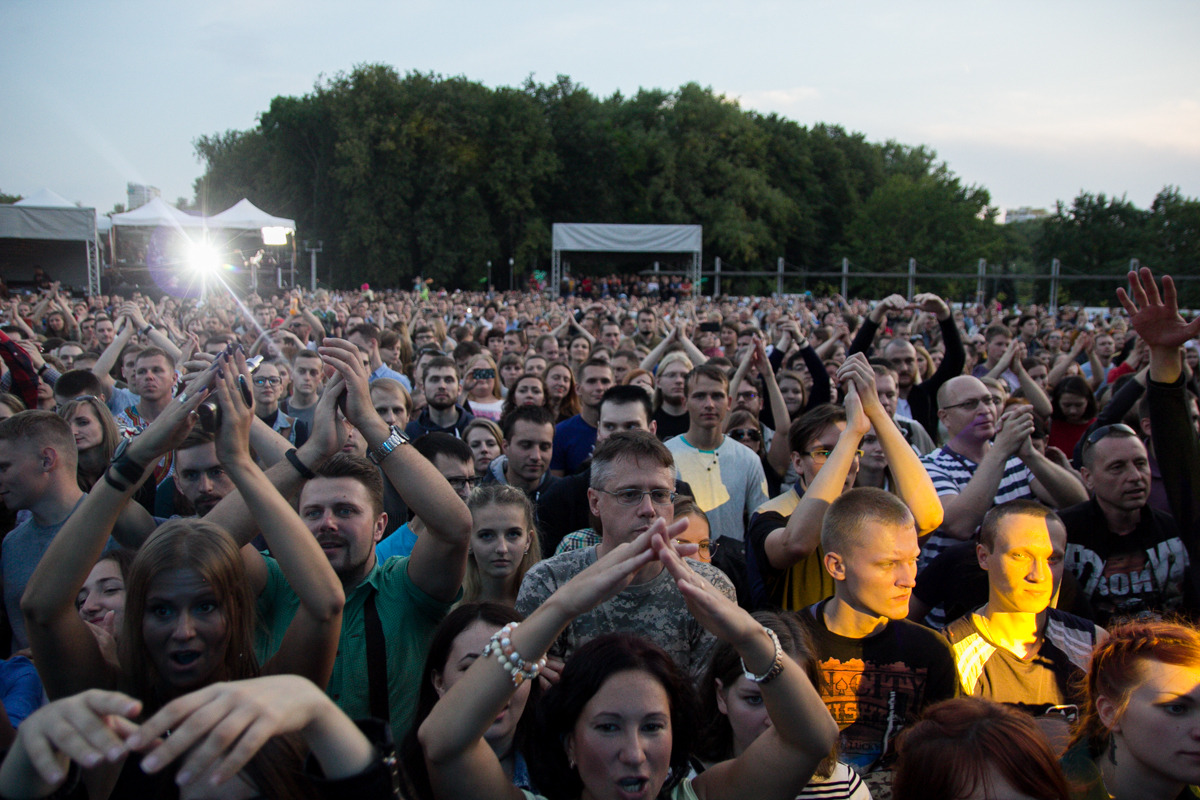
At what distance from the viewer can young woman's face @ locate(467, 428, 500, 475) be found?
5.03 meters

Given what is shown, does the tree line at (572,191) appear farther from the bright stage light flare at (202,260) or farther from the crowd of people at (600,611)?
the crowd of people at (600,611)

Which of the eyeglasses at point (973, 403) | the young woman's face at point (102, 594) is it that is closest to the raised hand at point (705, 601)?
the young woman's face at point (102, 594)

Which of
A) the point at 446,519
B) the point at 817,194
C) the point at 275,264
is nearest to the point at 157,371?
the point at 446,519

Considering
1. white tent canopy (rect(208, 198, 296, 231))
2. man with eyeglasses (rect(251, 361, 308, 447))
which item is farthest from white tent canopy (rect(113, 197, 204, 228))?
man with eyeglasses (rect(251, 361, 308, 447))

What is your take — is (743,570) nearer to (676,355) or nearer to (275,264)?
(676,355)

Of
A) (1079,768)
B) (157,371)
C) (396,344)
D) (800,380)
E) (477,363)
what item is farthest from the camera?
(396,344)

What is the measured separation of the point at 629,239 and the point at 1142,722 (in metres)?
30.8

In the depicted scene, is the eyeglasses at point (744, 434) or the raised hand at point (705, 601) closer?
the raised hand at point (705, 601)

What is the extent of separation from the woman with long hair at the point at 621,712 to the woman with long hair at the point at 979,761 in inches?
9.4

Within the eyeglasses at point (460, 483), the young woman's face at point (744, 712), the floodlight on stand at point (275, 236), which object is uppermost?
the floodlight on stand at point (275, 236)

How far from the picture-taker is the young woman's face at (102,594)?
8.72 ft

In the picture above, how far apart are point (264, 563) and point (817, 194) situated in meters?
53.7

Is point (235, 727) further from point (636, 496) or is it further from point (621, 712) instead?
point (636, 496)

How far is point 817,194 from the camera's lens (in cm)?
5247
